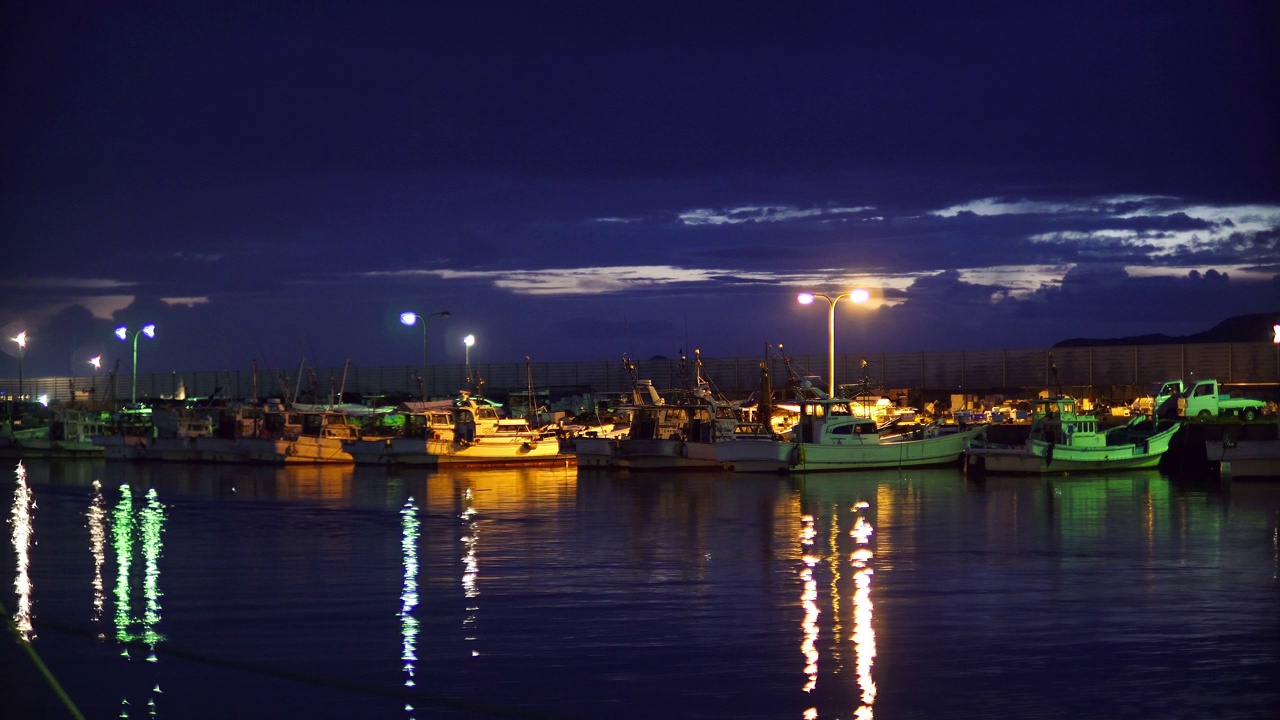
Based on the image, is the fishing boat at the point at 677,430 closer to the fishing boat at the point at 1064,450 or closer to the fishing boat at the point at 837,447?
the fishing boat at the point at 837,447

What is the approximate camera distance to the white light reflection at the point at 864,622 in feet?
47.4

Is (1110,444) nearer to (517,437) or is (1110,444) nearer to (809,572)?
(517,437)

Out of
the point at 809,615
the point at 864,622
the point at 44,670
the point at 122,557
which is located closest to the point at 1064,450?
the point at 809,615

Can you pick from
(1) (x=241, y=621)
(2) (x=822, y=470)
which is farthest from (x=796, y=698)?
(2) (x=822, y=470)

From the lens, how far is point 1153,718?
13.8 m

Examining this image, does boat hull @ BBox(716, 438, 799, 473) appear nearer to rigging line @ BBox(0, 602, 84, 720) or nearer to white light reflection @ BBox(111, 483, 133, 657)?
white light reflection @ BBox(111, 483, 133, 657)

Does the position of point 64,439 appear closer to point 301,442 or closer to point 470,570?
point 301,442

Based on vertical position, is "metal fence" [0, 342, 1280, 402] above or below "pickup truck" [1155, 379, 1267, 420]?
above

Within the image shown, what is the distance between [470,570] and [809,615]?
24.2 ft

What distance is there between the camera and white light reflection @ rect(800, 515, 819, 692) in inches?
614

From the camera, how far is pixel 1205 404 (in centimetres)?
6097

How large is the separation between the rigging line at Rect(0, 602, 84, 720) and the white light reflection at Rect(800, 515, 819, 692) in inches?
300

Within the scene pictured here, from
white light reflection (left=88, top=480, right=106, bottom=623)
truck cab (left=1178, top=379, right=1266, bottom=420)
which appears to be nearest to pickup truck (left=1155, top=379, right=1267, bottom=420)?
truck cab (left=1178, top=379, right=1266, bottom=420)

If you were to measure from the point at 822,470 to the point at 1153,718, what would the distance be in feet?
130
